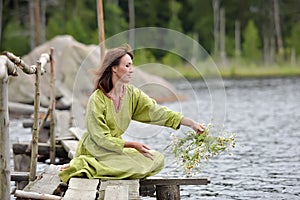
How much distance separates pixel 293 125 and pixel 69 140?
27.7 feet

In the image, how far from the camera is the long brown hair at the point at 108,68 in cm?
746

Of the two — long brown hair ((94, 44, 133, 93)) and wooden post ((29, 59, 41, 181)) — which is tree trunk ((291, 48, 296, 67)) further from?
long brown hair ((94, 44, 133, 93))

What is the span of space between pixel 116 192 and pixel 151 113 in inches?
48.2

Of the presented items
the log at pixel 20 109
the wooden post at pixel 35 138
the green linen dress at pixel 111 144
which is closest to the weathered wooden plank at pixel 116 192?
the green linen dress at pixel 111 144

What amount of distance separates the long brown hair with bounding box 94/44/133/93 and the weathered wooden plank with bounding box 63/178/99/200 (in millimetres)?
932

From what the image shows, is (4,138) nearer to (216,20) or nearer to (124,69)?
(124,69)

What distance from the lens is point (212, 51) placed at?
185ft

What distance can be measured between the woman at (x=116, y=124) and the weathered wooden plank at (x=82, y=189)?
153 millimetres

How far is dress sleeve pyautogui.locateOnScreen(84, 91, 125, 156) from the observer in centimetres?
732

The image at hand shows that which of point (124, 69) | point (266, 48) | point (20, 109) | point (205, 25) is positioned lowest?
point (124, 69)

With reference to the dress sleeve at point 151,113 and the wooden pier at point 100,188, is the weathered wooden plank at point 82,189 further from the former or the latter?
the dress sleeve at point 151,113

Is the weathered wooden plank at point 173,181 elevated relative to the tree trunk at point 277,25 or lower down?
lower down

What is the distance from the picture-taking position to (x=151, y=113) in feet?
25.1

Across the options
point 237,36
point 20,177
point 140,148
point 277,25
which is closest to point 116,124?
point 140,148
